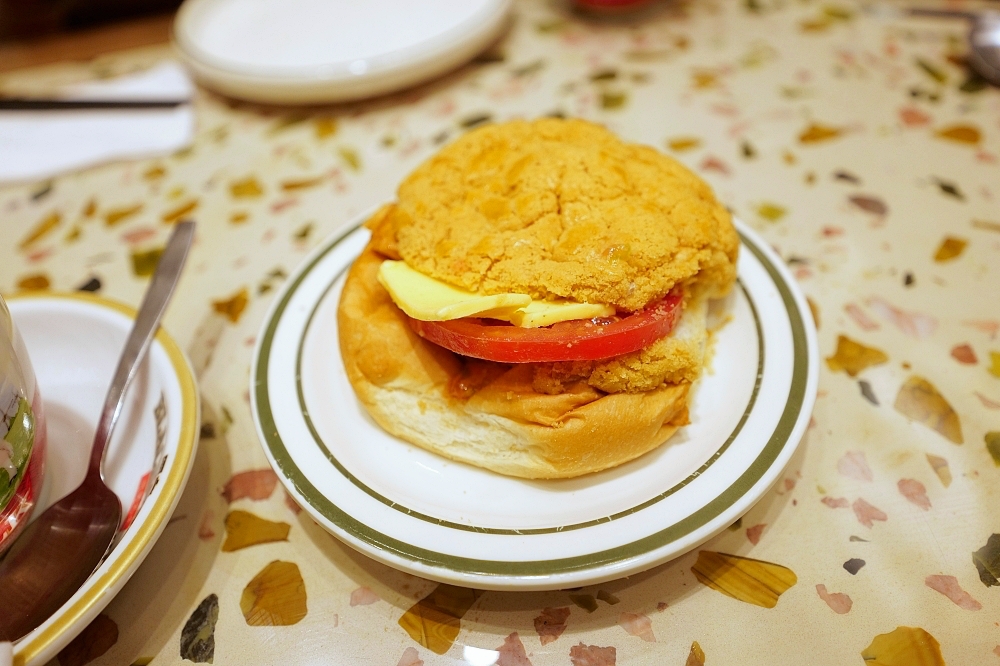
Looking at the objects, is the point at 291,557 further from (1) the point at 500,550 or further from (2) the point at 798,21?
(2) the point at 798,21

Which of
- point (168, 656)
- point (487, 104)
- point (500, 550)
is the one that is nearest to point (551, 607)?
point (500, 550)

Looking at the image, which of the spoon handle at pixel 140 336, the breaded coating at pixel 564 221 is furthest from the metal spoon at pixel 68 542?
the breaded coating at pixel 564 221

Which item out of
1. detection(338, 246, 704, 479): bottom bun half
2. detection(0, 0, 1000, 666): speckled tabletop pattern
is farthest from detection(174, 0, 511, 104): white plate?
detection(338, 246, 704, 479): bottom bun half

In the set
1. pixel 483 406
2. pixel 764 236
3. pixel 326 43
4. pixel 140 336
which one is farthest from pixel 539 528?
pixel 326 43

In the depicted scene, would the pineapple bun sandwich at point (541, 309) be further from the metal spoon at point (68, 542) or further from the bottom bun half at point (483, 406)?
the metal spoon at point (68, 542)

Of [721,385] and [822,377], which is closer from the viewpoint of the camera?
[721,385]

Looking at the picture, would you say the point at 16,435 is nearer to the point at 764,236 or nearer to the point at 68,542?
the point at 68,542
